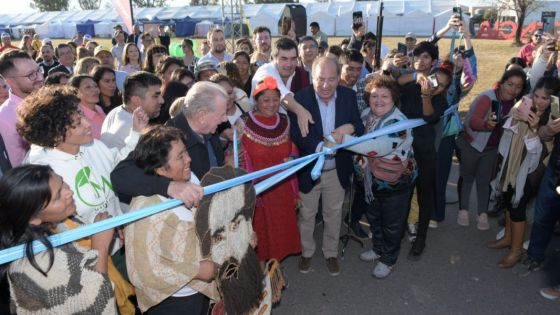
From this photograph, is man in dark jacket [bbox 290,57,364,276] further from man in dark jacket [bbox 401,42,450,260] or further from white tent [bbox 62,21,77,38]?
white tent [bbox 62,21,77,38]

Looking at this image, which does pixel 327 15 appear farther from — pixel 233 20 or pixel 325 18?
pixel 233 20

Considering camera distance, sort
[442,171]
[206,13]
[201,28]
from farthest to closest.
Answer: [206,13] < [201,28] < [442,171]

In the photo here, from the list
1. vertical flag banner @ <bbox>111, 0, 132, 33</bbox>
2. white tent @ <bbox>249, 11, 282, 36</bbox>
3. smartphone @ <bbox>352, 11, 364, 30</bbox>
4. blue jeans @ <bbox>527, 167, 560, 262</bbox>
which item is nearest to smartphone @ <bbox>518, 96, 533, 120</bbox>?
blue jeans @ <bbox>527, 167, 560, 262</bbox>

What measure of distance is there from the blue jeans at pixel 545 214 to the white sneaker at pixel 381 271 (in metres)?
1.36

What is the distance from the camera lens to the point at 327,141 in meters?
3.42

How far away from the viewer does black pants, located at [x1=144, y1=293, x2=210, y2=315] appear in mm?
2303

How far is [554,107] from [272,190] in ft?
8.28

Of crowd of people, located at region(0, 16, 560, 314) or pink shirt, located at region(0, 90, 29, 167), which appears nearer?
crowd of people, located at region(0, 16, 560, 314)

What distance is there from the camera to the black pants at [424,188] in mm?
4164

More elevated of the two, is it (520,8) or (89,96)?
(520,8)

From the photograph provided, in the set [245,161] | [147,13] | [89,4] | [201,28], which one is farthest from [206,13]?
[89,4]

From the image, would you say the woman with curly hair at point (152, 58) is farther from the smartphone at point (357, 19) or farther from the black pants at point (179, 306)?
the black pants at point (179, 306)

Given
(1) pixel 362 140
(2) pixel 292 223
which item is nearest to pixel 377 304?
(2) pixel 292 223

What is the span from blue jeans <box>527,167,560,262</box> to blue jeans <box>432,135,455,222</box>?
3.67 ft
